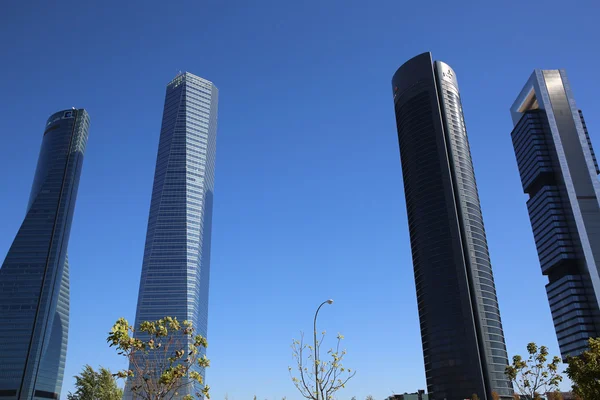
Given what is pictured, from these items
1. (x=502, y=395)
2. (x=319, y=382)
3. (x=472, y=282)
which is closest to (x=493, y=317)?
(x=472, y=282)

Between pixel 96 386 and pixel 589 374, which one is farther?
pixel 96 386

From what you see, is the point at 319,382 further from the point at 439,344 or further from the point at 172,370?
the point at 439,344

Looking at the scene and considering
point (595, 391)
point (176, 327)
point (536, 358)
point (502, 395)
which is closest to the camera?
point (176, 327)

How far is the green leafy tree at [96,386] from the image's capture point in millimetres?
78000

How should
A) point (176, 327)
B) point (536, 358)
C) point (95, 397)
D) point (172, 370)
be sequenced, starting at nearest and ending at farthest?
point (172, 370) → point (176, 327) → point (536, 358) → point (95, 397)

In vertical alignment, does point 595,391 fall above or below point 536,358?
below

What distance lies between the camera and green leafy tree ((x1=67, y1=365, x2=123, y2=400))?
256 ft

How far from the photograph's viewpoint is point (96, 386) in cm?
7862

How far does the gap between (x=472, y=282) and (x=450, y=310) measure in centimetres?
1406

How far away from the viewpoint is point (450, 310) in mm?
198500


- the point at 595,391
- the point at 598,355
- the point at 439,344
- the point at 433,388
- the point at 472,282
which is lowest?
the point at 595,391

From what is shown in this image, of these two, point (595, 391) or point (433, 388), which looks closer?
point (595, 391)

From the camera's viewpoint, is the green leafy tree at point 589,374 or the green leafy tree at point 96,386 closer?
the green leafy tree at point 589,374

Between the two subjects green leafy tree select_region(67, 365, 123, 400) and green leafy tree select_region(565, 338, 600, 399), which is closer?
green leafy tree select_region(565, 338, 600, 399)
